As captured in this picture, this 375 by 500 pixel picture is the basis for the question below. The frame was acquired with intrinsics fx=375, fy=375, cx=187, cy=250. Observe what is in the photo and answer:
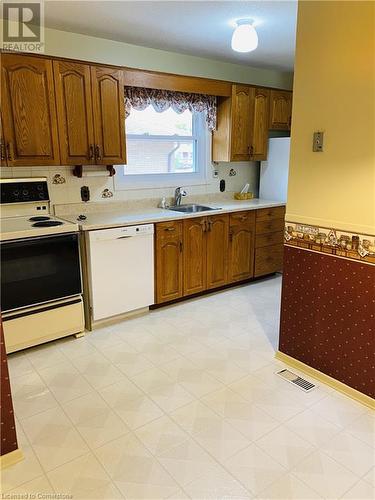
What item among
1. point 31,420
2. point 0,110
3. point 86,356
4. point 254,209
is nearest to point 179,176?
point 254,209

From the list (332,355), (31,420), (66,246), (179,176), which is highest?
(179,176)

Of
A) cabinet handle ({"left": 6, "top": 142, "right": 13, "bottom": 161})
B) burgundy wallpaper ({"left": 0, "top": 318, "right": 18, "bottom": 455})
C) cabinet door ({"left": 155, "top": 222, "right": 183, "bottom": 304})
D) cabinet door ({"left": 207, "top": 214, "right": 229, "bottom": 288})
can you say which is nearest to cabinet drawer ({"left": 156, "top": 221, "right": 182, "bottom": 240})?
cabinet door ({"left": 155, "top": 222, "right": 183, "bottom": 304})

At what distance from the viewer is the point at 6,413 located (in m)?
1.70

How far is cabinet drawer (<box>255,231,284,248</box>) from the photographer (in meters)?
4.11

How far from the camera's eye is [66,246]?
2770 millimetres

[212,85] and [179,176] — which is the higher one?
[212,85]

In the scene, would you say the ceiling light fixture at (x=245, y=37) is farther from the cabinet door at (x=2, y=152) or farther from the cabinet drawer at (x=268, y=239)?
the cabinet drawer at (x=268, y=239)

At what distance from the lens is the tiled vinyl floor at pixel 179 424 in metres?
1.65

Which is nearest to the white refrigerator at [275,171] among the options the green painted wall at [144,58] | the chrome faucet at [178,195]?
the green painted wall at [144,58]

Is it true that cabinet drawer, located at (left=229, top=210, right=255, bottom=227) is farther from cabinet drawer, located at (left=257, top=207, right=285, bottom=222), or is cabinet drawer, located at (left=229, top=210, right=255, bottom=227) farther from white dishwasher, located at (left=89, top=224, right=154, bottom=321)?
white dishwasher, located at (left=89, top=224, right=154, bottom=321)

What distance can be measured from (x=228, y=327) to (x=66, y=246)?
1.46 m

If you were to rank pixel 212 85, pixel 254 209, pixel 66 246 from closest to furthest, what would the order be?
pixel 66 246 → pixel 212 85 → pixel 254 209

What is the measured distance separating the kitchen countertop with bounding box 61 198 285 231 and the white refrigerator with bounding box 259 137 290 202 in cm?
37

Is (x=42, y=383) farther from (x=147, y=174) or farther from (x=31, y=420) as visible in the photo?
(x=147, y=174)
